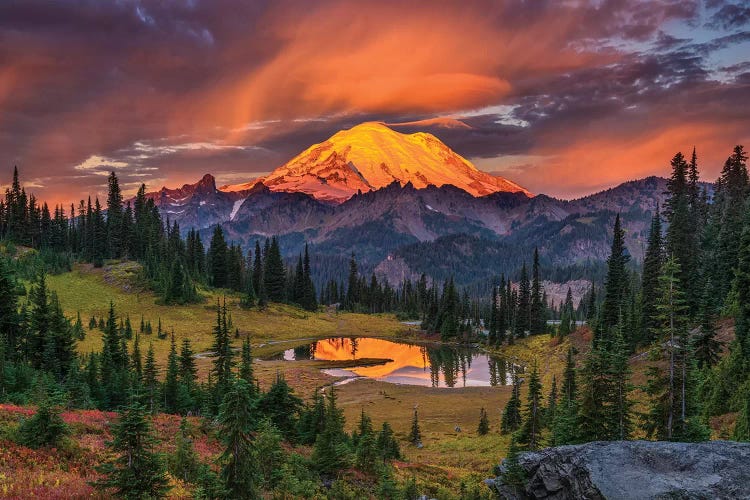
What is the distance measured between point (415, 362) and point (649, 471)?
300 feet

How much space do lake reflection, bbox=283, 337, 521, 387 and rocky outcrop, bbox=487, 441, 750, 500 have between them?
2590 inches

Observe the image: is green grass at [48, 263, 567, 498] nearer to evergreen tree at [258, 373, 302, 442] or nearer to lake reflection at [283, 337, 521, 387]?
lake reflection at [283, 337, 521, 387]

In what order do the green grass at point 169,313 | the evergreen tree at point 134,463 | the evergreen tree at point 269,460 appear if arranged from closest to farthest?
the evergreen tree at point 134,463
the evergreen tree at point 269,460
the green grass at point 169,313

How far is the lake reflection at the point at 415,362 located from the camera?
86125 mm

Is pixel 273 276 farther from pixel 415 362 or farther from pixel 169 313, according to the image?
pixel 415 362

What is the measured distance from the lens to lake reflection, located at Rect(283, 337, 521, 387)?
283 feet

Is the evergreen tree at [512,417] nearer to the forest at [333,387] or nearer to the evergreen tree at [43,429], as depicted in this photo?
the forest at [333,387]

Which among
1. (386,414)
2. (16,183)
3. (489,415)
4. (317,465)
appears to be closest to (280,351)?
(386,414)

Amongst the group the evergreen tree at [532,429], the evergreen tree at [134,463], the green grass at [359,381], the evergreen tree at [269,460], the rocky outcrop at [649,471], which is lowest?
the green grass at [359,381]

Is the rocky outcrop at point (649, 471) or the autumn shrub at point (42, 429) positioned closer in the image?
the rocky outcrop at point (649, 471)

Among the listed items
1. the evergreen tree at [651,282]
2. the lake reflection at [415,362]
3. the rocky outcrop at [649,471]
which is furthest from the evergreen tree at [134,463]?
the lake reflection at [415,362]

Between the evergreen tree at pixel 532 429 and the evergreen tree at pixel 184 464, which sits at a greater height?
the evergreen tree at pixel 184 464

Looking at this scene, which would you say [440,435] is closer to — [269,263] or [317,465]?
[317,465]

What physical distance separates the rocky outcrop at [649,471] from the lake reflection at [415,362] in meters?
65.8
